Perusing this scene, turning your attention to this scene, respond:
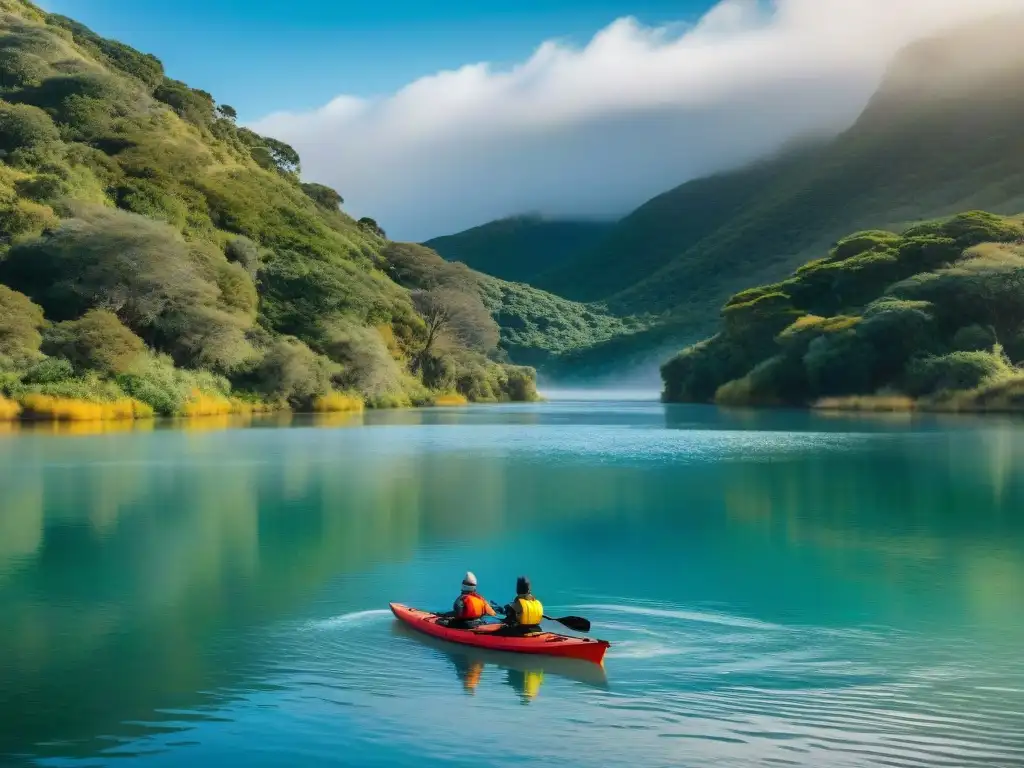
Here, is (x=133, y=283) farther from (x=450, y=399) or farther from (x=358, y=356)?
(x=450, y=399)

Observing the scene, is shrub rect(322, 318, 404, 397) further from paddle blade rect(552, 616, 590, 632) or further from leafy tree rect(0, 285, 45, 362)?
paddle blade rect(552, 616, 590, 632)

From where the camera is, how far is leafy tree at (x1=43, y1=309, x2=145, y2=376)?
188 feet

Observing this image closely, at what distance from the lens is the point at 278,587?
49.4 ft

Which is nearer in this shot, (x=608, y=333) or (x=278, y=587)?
(x=278, y=587)

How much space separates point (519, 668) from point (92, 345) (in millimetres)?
50912

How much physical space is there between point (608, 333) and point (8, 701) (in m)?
168

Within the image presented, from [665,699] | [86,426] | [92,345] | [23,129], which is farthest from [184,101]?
[665,699]

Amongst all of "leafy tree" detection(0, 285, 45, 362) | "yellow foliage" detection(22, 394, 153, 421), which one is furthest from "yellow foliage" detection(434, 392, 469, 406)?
"leafy tree" detection(0, 285, 45, 362)

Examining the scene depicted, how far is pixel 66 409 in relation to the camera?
55344mm

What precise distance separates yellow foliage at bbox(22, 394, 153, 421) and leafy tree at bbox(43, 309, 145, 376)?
1.98m

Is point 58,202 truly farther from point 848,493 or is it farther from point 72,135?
point 848,493

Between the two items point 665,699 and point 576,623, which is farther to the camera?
Result: point 576,623

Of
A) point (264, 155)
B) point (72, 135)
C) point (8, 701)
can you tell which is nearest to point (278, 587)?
point (8, 701)

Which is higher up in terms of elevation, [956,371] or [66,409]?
[956,371]
